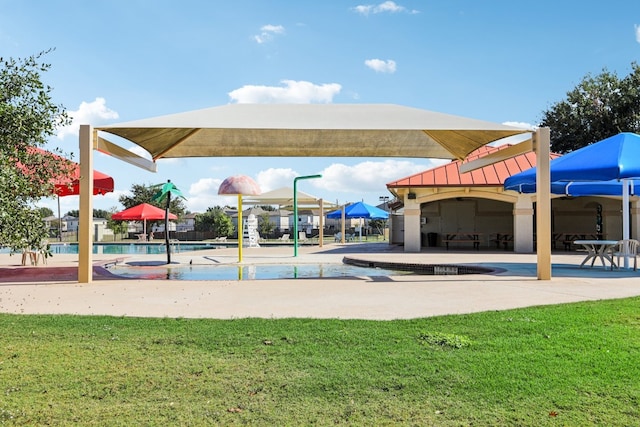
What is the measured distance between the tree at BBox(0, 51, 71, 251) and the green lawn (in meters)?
1.08

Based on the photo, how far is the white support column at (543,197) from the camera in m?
9.61

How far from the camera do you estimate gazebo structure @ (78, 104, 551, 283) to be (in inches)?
373

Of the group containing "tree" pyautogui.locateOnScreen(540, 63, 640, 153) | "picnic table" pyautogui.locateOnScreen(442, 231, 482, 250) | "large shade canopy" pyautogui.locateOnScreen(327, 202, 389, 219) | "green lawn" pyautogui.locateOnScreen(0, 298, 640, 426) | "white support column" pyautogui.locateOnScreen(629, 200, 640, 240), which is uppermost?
"tree" pyautogui.locateOnScreen(540, 63, 640, 153)

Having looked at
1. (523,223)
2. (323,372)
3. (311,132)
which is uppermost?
(311,132)

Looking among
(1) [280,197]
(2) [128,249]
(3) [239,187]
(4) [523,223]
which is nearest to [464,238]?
(4) [523,223]

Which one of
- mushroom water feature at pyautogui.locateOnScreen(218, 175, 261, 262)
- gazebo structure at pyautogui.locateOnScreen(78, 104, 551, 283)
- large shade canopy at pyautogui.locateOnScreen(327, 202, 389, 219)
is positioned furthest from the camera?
large shade canopy at pyautogui.locateOnScreen(327, 202, 389, 219)

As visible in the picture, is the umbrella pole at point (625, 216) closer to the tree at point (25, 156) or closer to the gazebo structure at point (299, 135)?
the gazebo structure at point (299, 135)

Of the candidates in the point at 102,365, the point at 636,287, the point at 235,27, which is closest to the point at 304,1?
the point at 235,27

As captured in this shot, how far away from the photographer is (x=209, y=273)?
12.4 m

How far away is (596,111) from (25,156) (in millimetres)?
33852

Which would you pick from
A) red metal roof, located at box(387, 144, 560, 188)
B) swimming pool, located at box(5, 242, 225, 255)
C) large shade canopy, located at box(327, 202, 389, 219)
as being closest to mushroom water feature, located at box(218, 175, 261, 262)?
red metal roof, located at box(387, 144, 560, 188)

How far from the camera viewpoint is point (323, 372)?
12.8 feet

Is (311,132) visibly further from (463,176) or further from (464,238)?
(464,238)

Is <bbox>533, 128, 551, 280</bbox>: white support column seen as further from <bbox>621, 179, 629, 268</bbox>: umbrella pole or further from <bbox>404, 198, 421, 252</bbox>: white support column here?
<bbox>404, 198, 421, 252</bbox>: white support column
